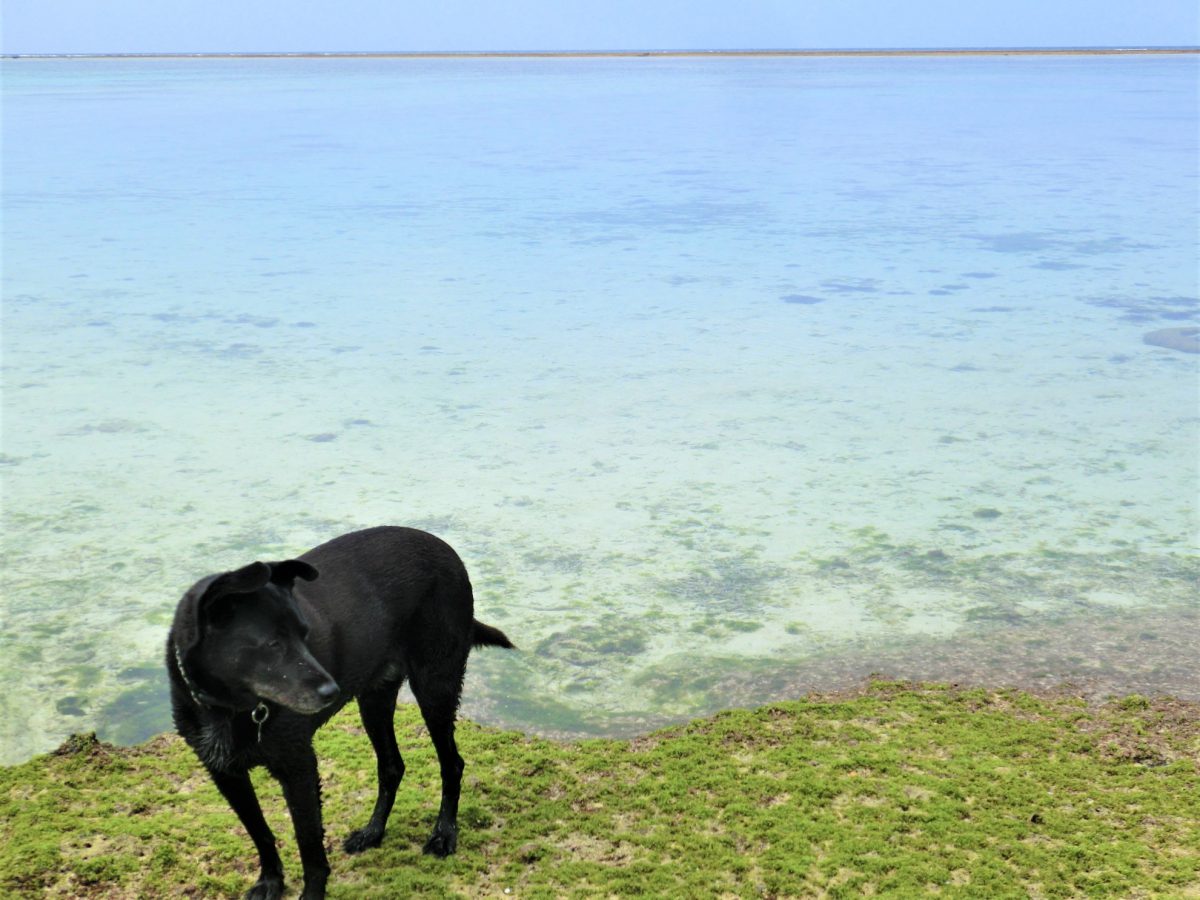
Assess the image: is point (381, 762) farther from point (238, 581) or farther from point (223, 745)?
point (238, 581)

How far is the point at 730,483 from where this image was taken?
787 cm

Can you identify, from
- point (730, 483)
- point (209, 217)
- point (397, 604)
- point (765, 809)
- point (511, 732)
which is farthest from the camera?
point (209, 217)

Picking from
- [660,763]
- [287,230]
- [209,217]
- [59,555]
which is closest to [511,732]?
[660,763]

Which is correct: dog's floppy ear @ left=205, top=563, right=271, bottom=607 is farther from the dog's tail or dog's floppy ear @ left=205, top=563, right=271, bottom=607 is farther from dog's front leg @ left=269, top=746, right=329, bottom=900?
the dog's tail

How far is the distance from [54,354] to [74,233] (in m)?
6.46

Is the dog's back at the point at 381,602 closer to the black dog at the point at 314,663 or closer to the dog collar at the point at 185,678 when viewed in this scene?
the black dog at the point at 314,663

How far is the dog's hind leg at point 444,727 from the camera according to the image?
12.3 ft

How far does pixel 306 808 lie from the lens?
3287 mm

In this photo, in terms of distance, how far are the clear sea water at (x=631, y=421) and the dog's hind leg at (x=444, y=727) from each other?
1342 mm

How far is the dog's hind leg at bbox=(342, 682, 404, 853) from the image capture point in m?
3.78

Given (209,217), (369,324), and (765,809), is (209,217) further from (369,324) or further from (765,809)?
(765,809)

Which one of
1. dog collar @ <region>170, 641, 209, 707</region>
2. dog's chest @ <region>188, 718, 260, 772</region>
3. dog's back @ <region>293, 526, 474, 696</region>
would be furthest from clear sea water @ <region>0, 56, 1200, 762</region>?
dog collar @ <region>170, 641, 209, 707</region>

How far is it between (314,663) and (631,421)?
6241 mm

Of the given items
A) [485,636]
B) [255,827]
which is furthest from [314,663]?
[485,636]
